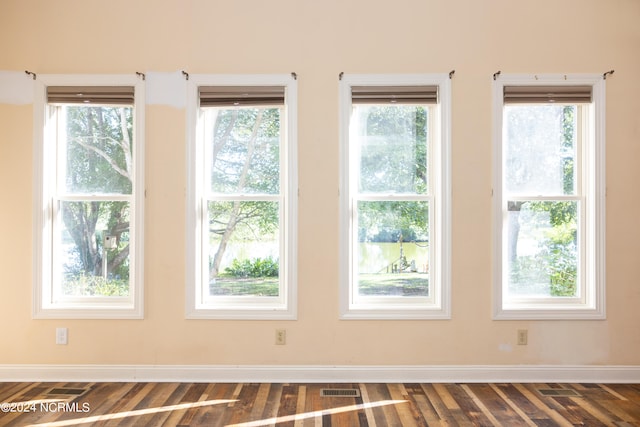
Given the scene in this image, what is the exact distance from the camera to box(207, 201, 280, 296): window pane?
13.2 feet

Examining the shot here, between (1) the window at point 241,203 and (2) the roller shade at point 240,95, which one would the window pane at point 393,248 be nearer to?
(1) the window at point 241,203

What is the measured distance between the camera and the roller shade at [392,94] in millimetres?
3889

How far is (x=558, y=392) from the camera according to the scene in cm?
363

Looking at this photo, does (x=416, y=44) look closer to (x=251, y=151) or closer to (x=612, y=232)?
(x=251, y=151)

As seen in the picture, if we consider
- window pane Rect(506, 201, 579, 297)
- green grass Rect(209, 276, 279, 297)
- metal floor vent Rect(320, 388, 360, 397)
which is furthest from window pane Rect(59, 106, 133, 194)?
window pane Rect(506, 201, 579, 297)

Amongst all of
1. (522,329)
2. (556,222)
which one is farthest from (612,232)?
(522,329)

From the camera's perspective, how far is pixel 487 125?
12.7 feet

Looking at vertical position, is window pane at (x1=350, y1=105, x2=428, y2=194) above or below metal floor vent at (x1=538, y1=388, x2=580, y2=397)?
above

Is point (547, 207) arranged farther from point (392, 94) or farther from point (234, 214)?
point (234, 214)

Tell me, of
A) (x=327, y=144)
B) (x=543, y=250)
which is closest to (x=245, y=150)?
(x=327, y=144)

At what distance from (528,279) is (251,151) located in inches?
95.1

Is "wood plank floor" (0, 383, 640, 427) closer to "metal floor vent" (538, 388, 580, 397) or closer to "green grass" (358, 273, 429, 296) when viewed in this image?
"metal floor vent" (538, 388, 580, 397)

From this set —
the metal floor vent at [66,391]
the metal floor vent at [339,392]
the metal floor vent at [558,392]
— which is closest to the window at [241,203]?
the metal floor vent at [339,392]

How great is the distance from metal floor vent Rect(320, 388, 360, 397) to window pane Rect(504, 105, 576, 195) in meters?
1.97
